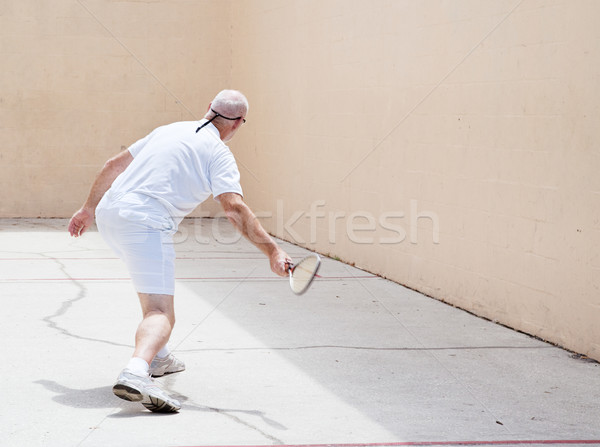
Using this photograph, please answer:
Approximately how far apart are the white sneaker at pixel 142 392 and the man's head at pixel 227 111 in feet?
5.04

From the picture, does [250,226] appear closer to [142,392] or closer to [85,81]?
[142,392]

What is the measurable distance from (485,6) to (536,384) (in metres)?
3.45

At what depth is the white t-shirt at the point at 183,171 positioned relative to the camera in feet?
15.9

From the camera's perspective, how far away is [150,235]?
4.88m

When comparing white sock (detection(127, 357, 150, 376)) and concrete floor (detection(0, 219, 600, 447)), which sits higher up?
white sock (detection(127, 357, 150, 376))

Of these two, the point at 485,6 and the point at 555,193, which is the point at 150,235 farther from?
the point at 485,6

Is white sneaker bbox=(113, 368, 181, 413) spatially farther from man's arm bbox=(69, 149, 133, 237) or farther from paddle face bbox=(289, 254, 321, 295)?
man's arm bbox=(69, 149, 133, 237)

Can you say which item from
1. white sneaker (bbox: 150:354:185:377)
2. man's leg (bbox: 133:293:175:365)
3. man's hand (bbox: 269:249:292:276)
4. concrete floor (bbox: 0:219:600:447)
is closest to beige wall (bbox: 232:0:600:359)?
concrete floor (bbox: 0:219:600:447)

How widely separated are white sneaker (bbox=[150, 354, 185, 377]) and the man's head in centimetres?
143

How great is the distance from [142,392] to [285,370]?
4.45 ft

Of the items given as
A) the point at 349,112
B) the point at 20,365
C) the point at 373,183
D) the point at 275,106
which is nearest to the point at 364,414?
the point at 20,365

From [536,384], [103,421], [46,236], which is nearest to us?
[103,421]

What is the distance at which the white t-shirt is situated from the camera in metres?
4.85

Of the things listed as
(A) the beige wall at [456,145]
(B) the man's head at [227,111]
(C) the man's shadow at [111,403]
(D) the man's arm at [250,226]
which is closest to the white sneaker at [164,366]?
(C) the man's shadow at [111,403]
